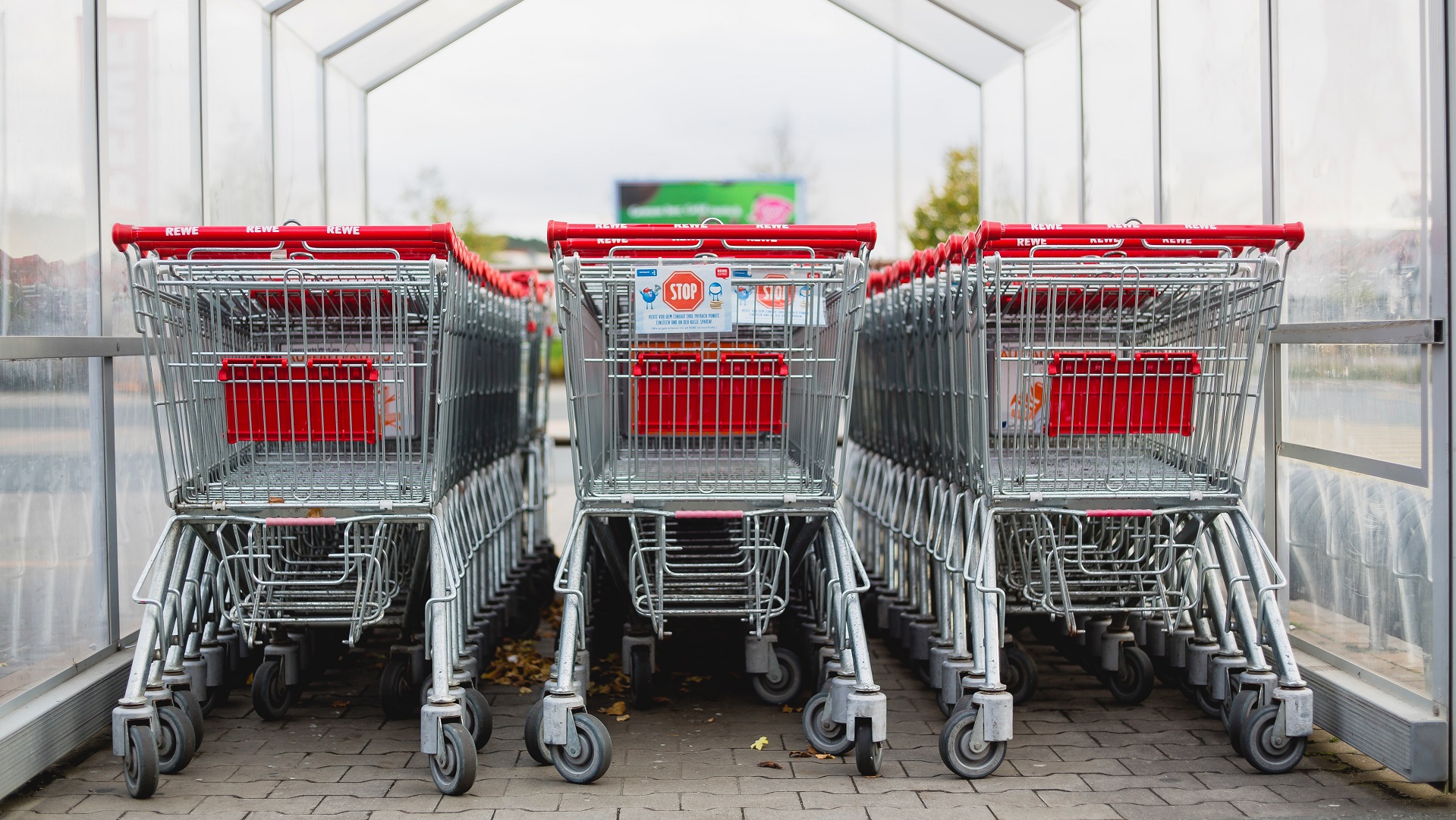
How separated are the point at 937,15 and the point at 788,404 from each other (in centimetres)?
446

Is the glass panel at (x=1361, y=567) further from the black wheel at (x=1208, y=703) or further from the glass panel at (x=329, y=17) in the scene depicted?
the glass panel at (x=329, y=17)

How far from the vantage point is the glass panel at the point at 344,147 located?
25.2ft

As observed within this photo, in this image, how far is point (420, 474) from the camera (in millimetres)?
4156

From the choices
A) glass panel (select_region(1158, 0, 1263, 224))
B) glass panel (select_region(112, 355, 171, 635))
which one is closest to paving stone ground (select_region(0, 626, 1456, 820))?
glass panel (select_region(112, 355, 171, 635))

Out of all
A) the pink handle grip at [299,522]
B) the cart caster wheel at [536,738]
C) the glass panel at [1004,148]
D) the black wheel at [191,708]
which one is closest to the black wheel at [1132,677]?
the cart caster wheel at [536,738]

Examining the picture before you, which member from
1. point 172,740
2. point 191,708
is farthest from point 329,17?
point 172,740

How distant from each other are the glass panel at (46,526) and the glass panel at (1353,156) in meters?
4.46

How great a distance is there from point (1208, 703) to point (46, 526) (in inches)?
167

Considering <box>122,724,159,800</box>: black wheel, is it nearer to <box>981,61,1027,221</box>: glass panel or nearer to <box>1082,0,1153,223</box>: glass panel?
<box>1082,0,1153,223</box>: glass panel

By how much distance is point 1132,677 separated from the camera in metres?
4.94

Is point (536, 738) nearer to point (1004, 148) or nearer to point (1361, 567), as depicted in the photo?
point (1361, 567)

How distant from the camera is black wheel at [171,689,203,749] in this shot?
4.11 metres

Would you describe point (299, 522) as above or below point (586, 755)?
above

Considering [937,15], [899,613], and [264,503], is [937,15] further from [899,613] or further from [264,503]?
[264,503]
